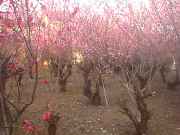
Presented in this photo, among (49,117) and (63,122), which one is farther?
(63,122)

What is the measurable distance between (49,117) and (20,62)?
579cm

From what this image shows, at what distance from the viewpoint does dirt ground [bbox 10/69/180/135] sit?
15344mm

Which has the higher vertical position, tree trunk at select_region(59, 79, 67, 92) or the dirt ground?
tree trunk at select_region(59, 79, 67, 92)

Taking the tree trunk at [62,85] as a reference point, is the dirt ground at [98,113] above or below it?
below

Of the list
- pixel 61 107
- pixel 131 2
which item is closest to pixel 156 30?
pixel 131 2

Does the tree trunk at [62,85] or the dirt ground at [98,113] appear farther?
the tree trunk at [62,85]

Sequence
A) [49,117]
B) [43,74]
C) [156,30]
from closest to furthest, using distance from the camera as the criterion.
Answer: [49,117]
[156,30]
[43,74]

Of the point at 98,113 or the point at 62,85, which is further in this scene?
the point at 62,85

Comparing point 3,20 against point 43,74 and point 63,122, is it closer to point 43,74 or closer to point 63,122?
point 63,122

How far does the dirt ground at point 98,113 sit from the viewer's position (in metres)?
15.3

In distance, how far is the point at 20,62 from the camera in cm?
1788

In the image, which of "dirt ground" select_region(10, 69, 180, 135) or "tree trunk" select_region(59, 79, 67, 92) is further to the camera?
"tree trunk" select_region(59, 79, 67, 92)

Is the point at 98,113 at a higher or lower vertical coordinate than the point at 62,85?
lower

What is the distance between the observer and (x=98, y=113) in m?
17.9
